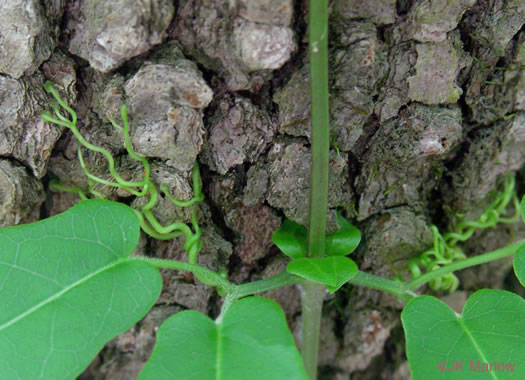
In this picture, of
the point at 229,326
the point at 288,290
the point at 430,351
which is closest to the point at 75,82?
the point at 229,326

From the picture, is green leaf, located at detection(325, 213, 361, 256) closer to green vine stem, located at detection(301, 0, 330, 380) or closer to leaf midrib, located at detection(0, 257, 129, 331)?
green vine stem, located at detection(301, 0, 330, 380)

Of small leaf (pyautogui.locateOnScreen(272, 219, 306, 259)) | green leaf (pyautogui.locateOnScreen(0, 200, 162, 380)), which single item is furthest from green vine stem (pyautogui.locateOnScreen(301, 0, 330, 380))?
green leaf (pyautogui.locateOnScreen(0, 200, 162, 380))

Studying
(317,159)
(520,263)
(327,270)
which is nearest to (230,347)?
(327,270)

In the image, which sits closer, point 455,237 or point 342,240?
point 342,240

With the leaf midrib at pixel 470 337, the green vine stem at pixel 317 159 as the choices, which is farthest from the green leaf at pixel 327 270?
the leaf midrib at pixel 470 337

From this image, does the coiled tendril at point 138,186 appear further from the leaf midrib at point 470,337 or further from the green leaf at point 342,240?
the leaf midrib at point 470,337

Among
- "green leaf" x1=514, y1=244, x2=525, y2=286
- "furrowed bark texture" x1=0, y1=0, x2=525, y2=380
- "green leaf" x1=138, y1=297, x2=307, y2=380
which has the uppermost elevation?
"furrowed bark texture" x1=0, y1=0, x2=525, y2=380

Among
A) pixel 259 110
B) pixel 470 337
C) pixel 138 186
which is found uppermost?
pixel 259 110

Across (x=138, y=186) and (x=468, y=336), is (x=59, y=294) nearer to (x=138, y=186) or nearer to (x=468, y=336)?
(x=138, y=186)
